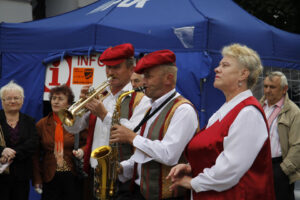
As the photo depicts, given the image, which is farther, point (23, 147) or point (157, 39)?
point (157, 39)

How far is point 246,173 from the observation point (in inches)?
90.2

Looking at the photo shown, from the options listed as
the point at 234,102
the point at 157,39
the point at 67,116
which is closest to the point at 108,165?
the point at 67,116

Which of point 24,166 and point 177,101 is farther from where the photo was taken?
point 24,166

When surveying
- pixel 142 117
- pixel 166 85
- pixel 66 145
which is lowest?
pixel 66 145

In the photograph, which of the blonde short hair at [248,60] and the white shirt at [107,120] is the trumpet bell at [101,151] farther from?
the blonde short hair at [248,60]

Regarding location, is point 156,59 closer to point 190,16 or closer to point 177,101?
point 177,101

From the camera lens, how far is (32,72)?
6863 mm

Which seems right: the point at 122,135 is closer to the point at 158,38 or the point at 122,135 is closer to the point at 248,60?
the point at 248,60

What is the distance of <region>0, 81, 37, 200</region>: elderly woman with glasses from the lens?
4.79 meters

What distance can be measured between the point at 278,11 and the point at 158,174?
9902mm

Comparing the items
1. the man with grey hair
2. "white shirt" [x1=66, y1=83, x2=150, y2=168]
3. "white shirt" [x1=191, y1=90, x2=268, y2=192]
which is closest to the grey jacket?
the man with grey hair

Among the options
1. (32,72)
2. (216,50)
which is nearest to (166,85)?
(216,50)

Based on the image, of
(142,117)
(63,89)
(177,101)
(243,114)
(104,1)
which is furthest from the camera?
(104,1)

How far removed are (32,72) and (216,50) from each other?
9.93ft
